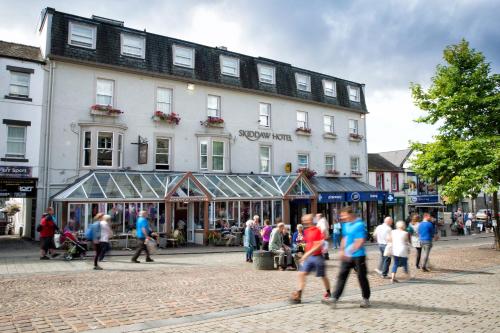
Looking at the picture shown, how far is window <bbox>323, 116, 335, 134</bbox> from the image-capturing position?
31.9 metres

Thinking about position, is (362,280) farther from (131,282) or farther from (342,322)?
(131,282)

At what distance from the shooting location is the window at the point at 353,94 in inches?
1337

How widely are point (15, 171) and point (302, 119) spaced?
18.9 meters

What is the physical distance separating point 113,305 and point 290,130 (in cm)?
2291

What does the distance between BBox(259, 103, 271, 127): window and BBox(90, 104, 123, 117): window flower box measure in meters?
9.69

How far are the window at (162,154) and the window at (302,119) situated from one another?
1053 centimetres

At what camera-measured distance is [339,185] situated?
100 feet

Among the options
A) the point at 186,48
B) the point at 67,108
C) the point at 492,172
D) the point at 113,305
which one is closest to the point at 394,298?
the point at 113,305

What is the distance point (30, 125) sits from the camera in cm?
2034

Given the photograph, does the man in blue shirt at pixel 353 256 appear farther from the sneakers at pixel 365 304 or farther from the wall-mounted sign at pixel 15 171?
the wall-mounted sign at pixel 15 171

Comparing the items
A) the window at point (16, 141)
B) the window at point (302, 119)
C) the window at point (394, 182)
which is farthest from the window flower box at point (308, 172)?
the window at point (16, 141)

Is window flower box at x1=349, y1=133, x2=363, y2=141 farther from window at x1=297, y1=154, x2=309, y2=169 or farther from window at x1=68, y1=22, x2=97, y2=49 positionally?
window at x1=68, y1=22, x2=97, y2=49

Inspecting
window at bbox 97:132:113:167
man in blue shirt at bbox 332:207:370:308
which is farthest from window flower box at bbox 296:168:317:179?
man in blue shirt at bbox 332:207:370:308

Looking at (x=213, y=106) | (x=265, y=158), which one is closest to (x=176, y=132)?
(x=213, y=106)
